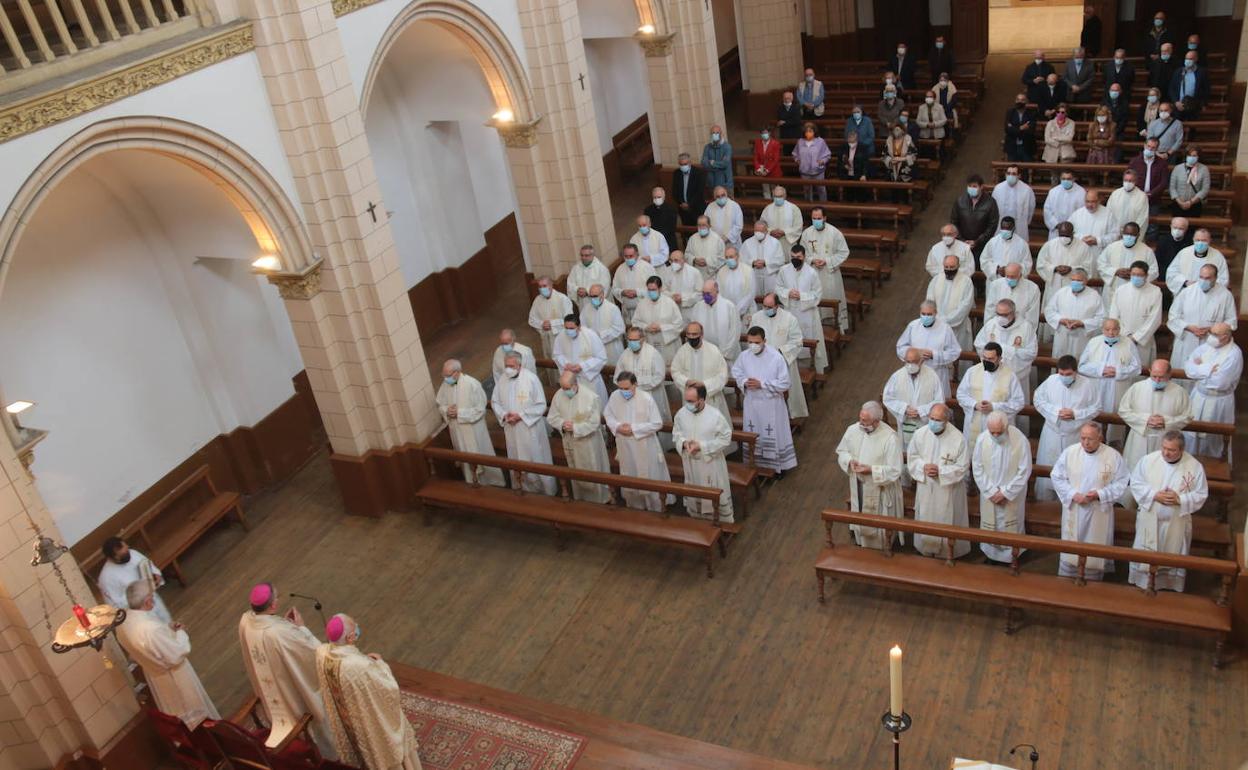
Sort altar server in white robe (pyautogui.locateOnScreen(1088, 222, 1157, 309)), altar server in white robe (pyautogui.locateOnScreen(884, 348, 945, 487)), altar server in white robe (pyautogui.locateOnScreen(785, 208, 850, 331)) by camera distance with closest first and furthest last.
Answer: altar server in white robe (pyautogui.locateOnScreen(884, 348, 945, 487)) → altar server in white robe (pyautogui.locateOnScreen(1088, 222, 1157, 309)) → altar server in white robe (pyautogui.locateOnScreen(785, 208, 850, 331))

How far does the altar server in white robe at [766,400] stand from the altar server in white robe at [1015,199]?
4.90 metres

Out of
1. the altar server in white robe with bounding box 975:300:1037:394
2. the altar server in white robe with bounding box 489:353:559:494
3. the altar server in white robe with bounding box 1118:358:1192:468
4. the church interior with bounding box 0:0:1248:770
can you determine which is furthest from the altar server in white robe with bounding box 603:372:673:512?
the altar server in white robe with bounding box 1118:358:1192:468

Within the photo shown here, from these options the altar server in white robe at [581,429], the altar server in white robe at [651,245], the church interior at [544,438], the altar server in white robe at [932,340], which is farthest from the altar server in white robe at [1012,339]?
the altar server in white robe at [651,245]

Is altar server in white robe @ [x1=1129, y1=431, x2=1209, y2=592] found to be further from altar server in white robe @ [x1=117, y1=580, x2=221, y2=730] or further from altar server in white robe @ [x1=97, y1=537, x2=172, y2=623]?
altar server in white robe @ [x1=97, y1=537, x2=172, y2=623]

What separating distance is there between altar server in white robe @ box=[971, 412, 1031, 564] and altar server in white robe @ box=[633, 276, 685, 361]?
4412mm

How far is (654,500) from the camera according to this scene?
11.5m

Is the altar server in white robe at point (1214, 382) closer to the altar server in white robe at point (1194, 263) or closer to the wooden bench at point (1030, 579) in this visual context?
the altar server in white robe at point (1194, 263)

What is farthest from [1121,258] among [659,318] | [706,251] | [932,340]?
[659,318]

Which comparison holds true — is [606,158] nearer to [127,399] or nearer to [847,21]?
[847,21]

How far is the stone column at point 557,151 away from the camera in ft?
45.0

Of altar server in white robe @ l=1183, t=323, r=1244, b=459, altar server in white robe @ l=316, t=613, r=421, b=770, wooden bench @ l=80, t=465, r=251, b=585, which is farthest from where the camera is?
wooden bench @ l=80, t=465, r=251, b=585

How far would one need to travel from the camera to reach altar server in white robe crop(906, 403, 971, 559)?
9672 mm

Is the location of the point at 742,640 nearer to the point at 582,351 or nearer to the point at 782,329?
the point at 782,329

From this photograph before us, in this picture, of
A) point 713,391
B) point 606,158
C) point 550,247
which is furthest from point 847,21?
point 713,391
